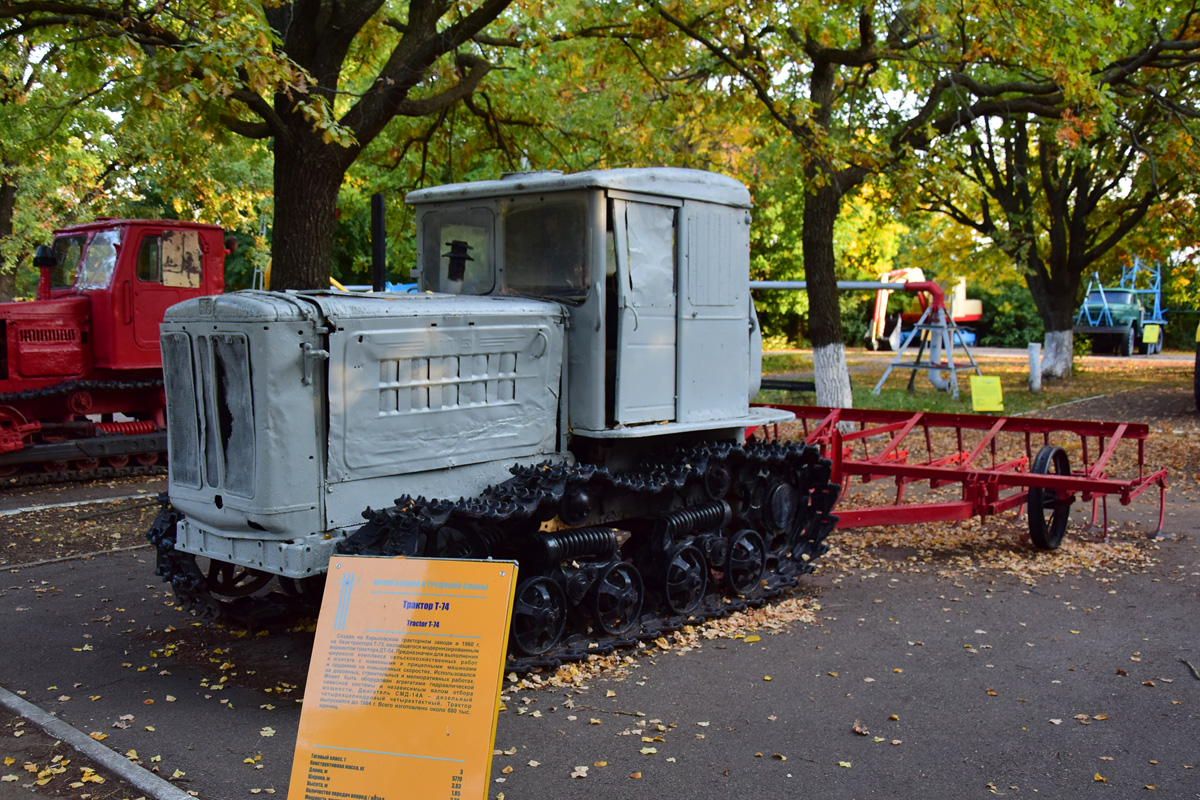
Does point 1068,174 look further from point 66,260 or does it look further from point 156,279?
point 66,260

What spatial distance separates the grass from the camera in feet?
59.3

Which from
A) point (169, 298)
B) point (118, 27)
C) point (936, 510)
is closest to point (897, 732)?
point (936, 510)

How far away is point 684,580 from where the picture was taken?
6453mm

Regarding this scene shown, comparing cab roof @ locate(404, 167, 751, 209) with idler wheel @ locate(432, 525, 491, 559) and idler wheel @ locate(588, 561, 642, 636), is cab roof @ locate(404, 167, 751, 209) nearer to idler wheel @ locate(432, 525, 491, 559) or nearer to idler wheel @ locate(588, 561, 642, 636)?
idler wheel @ locate(432, 525, 491, 559)

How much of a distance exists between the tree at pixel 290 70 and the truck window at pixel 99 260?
2.19 metres

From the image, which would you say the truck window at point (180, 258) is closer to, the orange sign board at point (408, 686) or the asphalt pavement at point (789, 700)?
the asphalt pavement at point (789, 700)

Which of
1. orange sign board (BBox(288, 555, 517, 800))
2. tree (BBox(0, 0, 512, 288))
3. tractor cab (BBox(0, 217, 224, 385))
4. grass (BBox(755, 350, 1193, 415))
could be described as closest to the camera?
orange sign board (BBox(288, 555, 517, 800))

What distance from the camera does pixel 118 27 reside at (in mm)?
8141

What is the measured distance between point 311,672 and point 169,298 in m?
10.0

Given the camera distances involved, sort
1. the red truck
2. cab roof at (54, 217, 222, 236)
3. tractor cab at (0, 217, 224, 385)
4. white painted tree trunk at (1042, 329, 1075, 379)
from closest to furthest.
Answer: the red truck
tractor cab at (0, 217, 224, 385)
cab roof at (54, 217, 222, 236)
white painted tree trunk at (1042, 329, 1075, 379)

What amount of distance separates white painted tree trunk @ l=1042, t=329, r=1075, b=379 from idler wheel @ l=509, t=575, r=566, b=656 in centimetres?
1891

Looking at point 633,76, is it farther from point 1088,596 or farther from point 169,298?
point 1088,596

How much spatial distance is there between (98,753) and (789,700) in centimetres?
321

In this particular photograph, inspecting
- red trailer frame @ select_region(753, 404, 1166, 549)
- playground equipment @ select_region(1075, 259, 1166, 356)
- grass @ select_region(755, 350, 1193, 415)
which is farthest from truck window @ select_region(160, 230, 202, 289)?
playground equipment @ select_region(1075, 259, 1166, 356)
